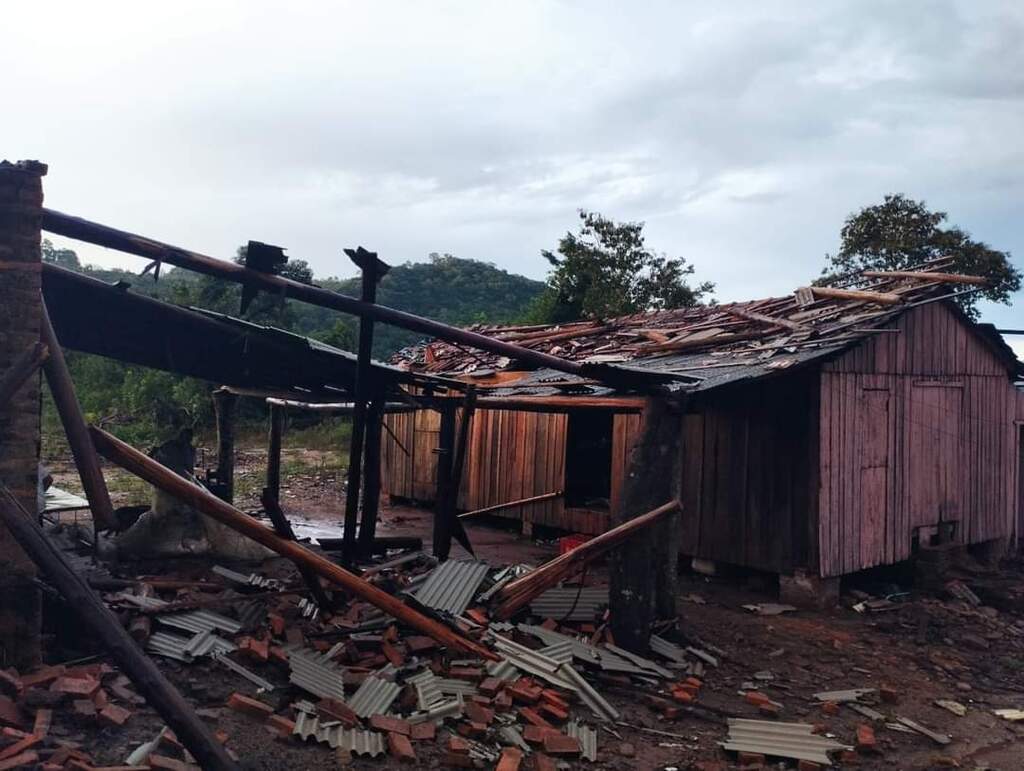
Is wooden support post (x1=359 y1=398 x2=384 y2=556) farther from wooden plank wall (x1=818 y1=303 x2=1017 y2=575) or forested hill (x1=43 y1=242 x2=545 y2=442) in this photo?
wooden plank wall (x1=818 y1=303 x2=1017 y2=575)

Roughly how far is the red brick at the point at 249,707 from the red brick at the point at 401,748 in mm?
815

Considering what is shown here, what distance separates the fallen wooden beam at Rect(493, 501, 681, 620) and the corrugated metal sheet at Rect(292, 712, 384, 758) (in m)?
2.03

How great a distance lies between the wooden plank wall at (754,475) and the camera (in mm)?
9938

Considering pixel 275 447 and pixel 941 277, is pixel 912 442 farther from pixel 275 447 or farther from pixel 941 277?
pixel 275 447

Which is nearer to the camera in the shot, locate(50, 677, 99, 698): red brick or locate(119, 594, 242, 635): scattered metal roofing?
locate(50, 677, 99, 698): red brick

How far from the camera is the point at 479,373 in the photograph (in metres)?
13.8

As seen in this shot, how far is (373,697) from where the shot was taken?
19.0ft

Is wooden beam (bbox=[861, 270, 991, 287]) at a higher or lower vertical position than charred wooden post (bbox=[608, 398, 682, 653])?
Result: higher

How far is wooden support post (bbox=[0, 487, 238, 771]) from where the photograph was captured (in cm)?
398

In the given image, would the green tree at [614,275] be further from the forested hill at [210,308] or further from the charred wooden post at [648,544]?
the charred wooden post at [648,544]

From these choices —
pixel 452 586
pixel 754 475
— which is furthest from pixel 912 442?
pixel 452 586

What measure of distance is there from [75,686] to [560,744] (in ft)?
9.98

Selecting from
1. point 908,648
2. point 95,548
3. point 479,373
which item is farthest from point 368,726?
point 479,373

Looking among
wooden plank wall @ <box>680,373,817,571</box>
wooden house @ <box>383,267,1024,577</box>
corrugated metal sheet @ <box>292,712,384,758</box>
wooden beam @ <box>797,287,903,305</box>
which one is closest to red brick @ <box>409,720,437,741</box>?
corrugated metal sheet @ <box>292,712,384,758</box>
